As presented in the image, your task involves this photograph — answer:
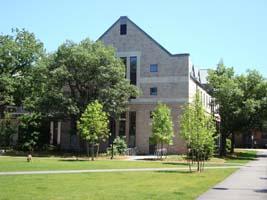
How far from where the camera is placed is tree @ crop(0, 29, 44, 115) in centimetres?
5350

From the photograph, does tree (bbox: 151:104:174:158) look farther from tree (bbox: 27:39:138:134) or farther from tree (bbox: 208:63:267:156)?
tree (bbox: 208:63:267:156)

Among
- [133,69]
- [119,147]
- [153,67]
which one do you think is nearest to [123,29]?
[133,69]

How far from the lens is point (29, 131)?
170 ft

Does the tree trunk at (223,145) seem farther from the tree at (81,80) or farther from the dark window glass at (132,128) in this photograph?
the tree at (81,80)

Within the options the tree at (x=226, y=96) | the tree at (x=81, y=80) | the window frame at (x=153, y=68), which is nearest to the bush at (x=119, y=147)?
the tree at (x=81, y=80)

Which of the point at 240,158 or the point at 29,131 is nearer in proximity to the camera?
the point at 29,131

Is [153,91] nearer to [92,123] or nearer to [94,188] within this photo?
[92,123]

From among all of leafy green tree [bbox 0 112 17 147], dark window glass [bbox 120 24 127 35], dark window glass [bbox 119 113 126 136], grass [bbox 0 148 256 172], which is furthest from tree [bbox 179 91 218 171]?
leafy green tree [bbox 0 112 17 147]

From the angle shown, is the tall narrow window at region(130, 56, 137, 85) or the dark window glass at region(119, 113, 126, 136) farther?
the dark window glass at region(119, 113, 126, 136)

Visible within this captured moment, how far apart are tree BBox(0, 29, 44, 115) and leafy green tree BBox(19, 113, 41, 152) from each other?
3.67 meters

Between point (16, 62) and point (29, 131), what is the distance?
9332mm

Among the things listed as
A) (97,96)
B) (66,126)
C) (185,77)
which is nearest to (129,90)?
(97,96)

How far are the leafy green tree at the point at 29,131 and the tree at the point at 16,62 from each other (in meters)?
3.67

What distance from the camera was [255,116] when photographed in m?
54.7
